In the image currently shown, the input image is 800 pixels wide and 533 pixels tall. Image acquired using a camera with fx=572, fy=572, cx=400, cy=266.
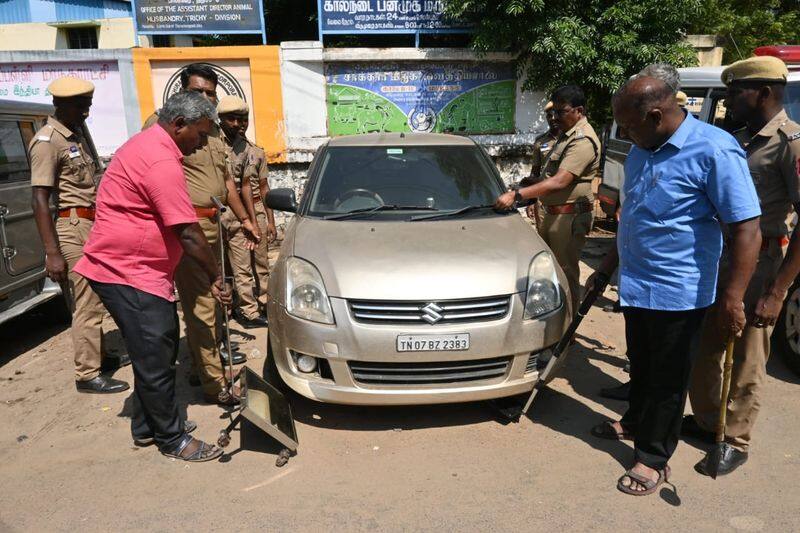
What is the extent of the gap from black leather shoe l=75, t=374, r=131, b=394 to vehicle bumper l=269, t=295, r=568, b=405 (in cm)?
141

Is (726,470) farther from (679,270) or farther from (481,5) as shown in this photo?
(481,5)

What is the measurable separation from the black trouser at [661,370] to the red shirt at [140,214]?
2217 millimetres

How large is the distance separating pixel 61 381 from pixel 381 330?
2.62 meters

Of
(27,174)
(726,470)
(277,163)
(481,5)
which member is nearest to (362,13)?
(481,5)

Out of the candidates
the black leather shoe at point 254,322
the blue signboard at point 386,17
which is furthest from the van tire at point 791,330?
the blue signboard at point 386,17

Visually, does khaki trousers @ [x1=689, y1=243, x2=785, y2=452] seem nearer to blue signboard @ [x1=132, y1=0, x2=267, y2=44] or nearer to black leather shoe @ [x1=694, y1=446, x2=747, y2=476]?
black leather shoe @ [x1=694, y1=446, x2=747, y2=476]

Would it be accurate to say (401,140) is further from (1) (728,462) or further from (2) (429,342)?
(1) (728,462)

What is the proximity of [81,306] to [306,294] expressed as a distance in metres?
1.73

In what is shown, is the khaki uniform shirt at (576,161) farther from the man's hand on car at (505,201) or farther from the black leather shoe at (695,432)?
the black leather shoe at (695,432)

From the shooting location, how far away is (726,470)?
111 inches

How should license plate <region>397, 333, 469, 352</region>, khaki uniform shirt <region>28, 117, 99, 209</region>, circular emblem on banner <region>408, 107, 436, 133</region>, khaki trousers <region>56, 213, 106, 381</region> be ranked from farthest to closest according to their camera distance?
circular emblem on banner <region>408, 107, 436, 133</region>, khaki trousers <region>56, 213, 106, 381</region>, khaki uniform shirt <region>28, 117, 99, 209</region>, license plate <region>397, 333, 469, 352</region>

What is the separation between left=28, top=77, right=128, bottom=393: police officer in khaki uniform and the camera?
11.6 feet

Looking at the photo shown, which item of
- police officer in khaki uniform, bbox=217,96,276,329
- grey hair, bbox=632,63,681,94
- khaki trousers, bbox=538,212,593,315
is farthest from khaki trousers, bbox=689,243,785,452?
police officer in khaki uniform, bbox=217,96,276,329

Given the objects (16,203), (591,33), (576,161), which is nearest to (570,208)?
(576,161)
